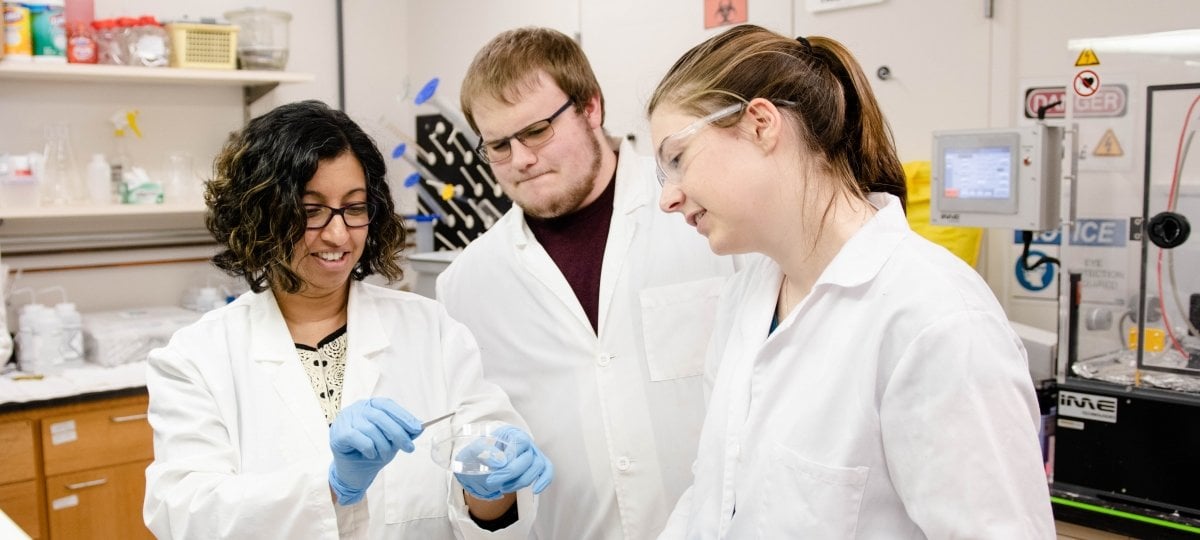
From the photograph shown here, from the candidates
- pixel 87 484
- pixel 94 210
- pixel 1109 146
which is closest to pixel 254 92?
pixel 94 210

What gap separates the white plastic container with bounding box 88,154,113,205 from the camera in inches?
134

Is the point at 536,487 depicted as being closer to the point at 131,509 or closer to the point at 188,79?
the point at 131,509

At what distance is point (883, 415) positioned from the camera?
1011 mm

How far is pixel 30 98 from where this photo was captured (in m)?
3.39

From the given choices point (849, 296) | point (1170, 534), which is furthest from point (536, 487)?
point (1170, 534)

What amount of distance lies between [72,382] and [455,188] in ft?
4.93

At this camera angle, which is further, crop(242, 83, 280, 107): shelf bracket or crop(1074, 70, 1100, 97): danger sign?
crop(242, 83, 280, 107): shelf bracket

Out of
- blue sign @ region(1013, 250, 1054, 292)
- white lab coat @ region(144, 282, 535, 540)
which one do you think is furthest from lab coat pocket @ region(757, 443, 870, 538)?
blue sign @ region(1013, 250, 1054, 292)

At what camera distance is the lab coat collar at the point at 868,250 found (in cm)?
107

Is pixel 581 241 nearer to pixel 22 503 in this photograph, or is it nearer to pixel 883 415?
pixel 883 415

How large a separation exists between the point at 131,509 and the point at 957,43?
9.33ft

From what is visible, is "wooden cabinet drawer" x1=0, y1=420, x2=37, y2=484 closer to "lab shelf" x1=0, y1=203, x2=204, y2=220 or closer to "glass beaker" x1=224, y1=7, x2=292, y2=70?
"lab shelf" x1=0, y1=203, x2=204, y2=220

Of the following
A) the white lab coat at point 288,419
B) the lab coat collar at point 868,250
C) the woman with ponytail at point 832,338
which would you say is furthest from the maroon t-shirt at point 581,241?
the lab coat collar at point 868,250

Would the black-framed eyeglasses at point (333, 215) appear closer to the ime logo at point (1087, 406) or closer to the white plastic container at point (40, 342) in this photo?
the ime logo at point (1087, 406)
